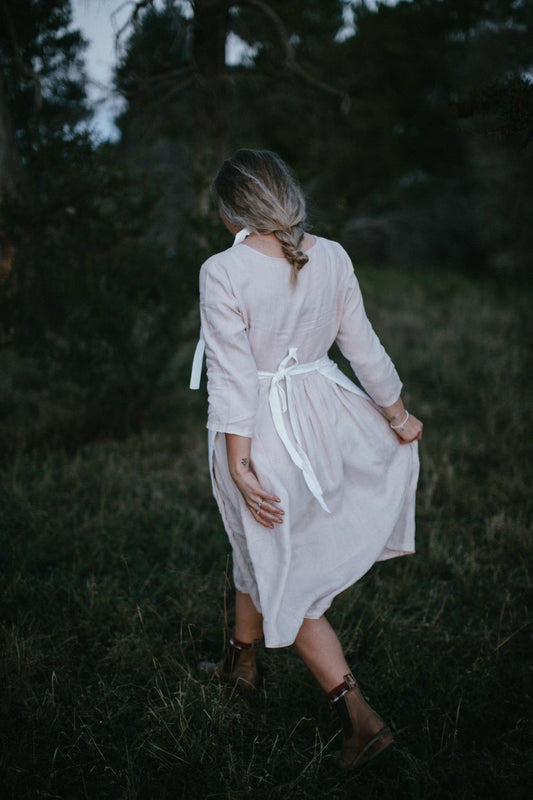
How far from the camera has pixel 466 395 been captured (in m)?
5.95

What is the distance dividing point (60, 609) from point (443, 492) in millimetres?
2576

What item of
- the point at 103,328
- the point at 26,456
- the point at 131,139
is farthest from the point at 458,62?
the point at 26,456

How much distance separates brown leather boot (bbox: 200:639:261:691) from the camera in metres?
2.40

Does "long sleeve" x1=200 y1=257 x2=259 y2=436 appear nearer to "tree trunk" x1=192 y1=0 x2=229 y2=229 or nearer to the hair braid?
the hair braid

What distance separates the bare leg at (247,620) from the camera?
7.75 ft

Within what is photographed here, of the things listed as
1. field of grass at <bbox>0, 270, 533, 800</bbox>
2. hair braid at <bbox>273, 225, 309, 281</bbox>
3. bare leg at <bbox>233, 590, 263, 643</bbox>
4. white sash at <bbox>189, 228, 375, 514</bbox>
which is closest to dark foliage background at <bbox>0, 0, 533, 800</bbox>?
field of grass at <bbox>0, 270, 533, 800</bbox>

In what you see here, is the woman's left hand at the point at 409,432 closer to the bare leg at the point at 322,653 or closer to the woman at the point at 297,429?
the woman at the point at 297,429

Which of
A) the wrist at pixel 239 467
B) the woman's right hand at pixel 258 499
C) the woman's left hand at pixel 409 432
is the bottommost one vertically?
the woman's right hand at pixel 258 499

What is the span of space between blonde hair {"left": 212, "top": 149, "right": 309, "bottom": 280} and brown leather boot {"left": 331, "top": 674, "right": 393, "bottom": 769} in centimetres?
142

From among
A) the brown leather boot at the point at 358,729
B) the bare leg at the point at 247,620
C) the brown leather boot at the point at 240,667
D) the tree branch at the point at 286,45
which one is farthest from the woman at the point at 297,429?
the tree branch at the point at 286,45

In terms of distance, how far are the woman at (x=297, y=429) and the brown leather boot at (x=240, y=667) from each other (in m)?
0.34

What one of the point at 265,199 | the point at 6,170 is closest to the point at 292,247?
the point at 265,199

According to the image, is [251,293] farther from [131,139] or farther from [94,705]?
[131,139]

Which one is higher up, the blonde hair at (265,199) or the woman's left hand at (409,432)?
the blonde hair at (265,199)
